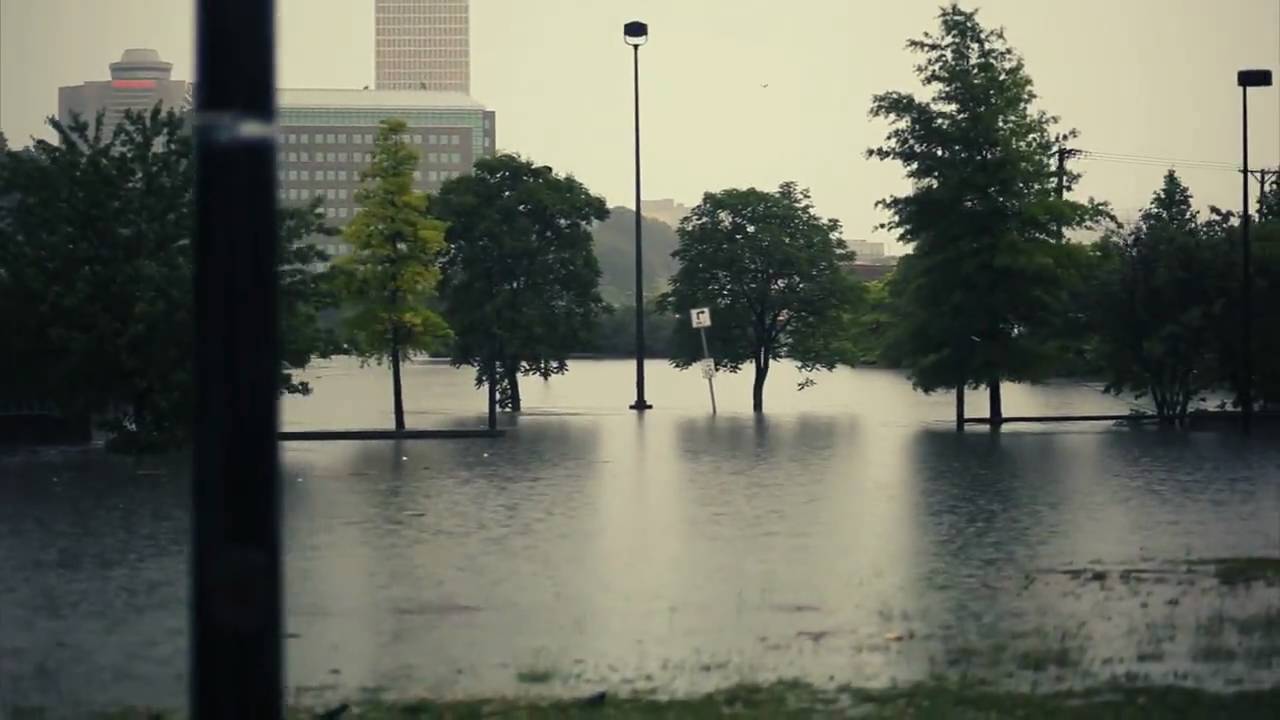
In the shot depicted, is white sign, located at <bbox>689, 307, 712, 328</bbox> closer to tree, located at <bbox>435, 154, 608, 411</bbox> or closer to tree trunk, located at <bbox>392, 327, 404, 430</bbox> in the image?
tree, located at <bbox>435, 154, 608, 411</bbox>

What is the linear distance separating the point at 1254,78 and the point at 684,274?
21073mm

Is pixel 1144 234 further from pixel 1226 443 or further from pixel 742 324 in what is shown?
pixel 742 324

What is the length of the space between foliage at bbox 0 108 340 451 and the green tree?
8.41 metres

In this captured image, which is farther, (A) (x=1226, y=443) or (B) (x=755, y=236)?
(B) (x=755, y=236)

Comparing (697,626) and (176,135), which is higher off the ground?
(176,135)

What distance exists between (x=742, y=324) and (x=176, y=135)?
26053 mm

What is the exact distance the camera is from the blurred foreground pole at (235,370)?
389cm

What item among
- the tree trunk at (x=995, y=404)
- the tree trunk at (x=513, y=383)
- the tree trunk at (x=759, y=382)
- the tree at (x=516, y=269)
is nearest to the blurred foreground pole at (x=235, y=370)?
the tree trunk at (x=995, y=404)

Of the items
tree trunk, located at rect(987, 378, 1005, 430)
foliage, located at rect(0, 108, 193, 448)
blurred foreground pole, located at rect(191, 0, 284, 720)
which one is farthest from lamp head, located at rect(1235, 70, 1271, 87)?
blurred foreground pole, located at rect(191, 0, 284, 720)

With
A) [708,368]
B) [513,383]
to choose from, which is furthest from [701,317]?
[513,383]

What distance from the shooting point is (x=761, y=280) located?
188 feet

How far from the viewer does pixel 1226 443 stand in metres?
35.8

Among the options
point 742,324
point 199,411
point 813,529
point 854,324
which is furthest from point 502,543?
point 854,324

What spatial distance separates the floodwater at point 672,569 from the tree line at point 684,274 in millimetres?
2862
